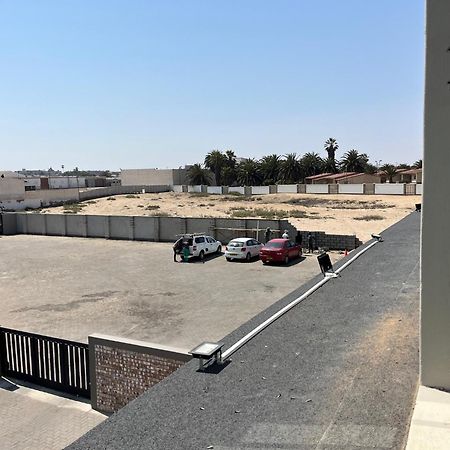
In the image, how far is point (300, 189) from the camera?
89.1 metres

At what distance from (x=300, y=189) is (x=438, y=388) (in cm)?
8460

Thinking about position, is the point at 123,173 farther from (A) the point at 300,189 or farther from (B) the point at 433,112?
(B) the point at 433,112

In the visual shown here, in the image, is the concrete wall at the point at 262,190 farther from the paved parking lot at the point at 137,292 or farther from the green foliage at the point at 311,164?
the paved parking lot at the point at 137,292

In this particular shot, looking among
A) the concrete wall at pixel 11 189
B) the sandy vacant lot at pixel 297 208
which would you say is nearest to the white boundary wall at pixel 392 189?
the sandy vacant lot at pixel 297 208

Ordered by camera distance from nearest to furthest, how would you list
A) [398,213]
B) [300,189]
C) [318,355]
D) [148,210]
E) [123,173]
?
[318,355] → [398,213] → [148,210] → [300,189] → [123,173]

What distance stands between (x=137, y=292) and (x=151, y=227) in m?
17.5

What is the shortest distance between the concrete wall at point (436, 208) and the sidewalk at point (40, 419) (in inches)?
282

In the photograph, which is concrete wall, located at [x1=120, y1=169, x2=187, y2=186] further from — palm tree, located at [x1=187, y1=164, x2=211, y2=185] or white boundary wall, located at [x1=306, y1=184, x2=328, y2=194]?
white boundary wall, located at [x1=306, y1=184, x2=328, y2=194]

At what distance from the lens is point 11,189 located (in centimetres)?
7244

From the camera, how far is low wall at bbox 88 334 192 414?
823cm

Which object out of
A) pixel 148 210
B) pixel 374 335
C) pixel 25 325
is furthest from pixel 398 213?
pixel 374 335

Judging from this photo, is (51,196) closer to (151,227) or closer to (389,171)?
(151,227)

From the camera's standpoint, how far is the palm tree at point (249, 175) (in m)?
109

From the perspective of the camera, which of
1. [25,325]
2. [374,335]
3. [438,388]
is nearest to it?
[438,388]
